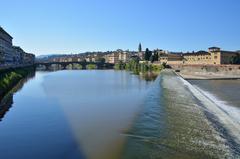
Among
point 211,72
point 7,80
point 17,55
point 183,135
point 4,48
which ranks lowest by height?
point 183,135

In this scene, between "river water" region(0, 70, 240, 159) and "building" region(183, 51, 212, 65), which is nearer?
"river water" region(0, 70, 240, 159)

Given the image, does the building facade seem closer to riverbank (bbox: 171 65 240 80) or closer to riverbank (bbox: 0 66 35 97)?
riverbank (bbox: 0 66 35 97)

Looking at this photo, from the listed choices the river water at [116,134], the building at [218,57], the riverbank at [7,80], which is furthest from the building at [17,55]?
the river water at [116,134]

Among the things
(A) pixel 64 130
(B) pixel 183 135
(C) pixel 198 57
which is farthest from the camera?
(C) pixel 198 57

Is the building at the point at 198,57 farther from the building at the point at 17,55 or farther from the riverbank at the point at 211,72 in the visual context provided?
the building at the point at 17,55

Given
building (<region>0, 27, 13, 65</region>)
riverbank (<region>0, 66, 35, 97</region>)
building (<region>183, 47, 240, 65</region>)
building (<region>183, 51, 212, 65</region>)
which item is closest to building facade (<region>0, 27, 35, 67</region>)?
building (<region>0, 27, 13, 65</region>)

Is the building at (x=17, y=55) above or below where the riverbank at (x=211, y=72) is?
above

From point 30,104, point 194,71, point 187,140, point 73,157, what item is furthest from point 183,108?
point 194,71

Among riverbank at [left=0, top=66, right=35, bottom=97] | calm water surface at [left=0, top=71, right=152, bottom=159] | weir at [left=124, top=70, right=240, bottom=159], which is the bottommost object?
calm water surface at [left=0, top=71, right=152, bottom=159]

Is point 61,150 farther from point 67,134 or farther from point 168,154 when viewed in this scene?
point 168,154

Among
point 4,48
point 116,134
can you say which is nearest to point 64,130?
point 116,134

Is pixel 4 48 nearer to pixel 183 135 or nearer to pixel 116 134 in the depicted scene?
pixel 116 134

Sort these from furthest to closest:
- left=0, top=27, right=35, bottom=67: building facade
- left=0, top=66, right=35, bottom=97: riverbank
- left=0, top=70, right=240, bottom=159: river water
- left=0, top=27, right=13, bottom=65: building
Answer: left=0, top=27, right=13, bottom=65: building → left=0, top=27, right=35, bottom=67: building facade → left=0, top=66, right=35, bottom=97: riverbank → left=0, top=70, right=240, bottom=159: river water

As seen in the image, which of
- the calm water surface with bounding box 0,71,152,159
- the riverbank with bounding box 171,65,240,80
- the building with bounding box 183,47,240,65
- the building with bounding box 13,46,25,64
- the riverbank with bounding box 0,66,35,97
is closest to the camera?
the calm water surface with bounding box 0,71,152,159
